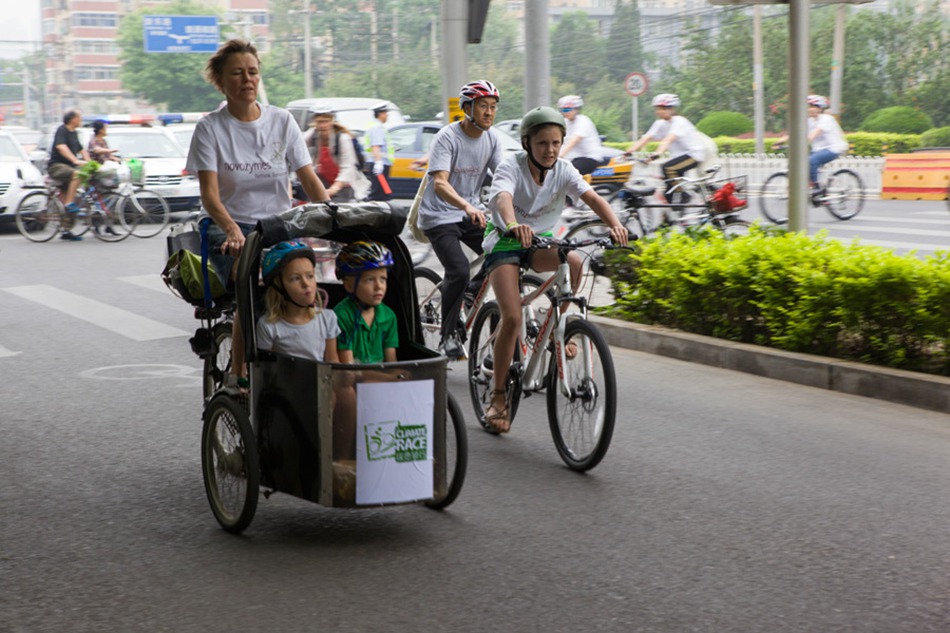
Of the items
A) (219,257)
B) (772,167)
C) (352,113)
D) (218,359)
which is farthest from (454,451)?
(772,167)

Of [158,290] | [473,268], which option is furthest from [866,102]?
[473,268]

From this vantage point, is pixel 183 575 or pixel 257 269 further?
pixel 257 269

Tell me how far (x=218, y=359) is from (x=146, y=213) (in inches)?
563

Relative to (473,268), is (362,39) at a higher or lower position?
higher

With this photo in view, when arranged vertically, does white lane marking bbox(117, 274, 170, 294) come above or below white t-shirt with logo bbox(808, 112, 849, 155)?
below

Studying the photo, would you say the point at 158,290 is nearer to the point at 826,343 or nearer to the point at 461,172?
the point at 461,172

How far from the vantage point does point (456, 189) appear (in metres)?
7.99

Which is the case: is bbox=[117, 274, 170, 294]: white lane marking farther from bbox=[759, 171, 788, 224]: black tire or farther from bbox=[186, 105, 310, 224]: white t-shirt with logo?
bbox=[759, 171, 788, 224]: black tire

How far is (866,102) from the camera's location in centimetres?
5409

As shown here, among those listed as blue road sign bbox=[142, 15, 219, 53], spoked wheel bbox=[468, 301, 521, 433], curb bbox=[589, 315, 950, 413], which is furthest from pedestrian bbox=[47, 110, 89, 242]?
blue road sign bbox=[142, 15, 219, 53]

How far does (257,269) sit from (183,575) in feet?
4.24

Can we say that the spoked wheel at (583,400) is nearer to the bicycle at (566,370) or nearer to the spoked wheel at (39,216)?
the bicycle at (566,370)

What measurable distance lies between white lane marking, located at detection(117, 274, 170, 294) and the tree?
75183mm

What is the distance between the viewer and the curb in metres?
7.45
